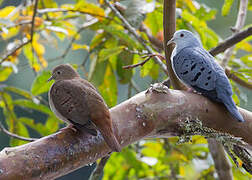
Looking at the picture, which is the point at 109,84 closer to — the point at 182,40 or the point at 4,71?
the point at 4,71

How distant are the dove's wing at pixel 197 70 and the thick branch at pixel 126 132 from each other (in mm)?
31

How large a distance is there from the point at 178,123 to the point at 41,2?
60.5 inches

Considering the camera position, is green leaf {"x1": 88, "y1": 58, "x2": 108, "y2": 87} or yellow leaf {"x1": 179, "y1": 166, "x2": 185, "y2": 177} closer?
green leaf {"x1": 88, "y1": 58, "x2": 108, "y2": 87}

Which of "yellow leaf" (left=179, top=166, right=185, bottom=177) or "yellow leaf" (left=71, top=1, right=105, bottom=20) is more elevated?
"yellow leaf" (left=71, top=1, right=105, bottom=20)

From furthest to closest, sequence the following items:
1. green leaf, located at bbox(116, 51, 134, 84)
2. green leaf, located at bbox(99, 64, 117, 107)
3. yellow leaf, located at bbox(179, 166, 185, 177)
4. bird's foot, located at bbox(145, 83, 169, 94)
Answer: yellow leaf, located at bbox(179, 166, 185, 177) → green leaf, located at bbox(99, 64, 117, 107) → green leaf, located at bbox(116, 51, 134, 84) → bird's foot, located at bbox(145, 83, 169, 94)

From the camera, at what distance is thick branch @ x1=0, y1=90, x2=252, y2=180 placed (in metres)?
0.78

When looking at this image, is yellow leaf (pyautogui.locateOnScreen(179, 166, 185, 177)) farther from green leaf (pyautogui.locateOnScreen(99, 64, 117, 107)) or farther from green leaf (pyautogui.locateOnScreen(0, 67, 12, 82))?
green leaf (pyautogui.locateOnScreen(0, 67, 12, 82))

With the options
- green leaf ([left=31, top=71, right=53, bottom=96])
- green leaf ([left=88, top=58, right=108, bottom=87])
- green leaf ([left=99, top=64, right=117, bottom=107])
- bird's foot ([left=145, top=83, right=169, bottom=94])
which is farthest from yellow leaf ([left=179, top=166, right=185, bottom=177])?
bird's foot ([left=145, top=83, right=169, bottom=94])

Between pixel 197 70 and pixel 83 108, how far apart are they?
376 millimetres

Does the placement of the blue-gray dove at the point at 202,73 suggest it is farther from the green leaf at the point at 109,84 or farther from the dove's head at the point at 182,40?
the green leaf at the point at 109,84

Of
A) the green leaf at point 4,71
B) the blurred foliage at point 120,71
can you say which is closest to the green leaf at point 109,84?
the blurred foliage at point 120,71

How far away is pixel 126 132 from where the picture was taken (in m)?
0.93

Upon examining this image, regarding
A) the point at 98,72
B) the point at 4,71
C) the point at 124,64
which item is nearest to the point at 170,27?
the point at 124,64

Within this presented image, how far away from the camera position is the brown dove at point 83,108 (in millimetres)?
835
